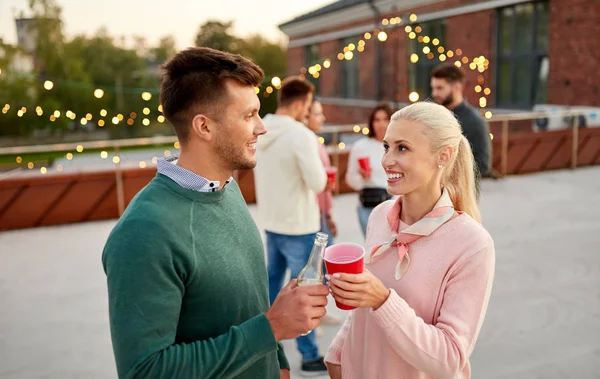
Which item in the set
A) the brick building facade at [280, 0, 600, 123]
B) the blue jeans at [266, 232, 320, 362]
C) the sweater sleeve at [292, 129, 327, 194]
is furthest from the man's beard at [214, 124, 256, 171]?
the brick building facade at [280, 0, 600, 123]

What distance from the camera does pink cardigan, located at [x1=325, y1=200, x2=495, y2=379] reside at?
1.51 meters

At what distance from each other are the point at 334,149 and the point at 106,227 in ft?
12.4

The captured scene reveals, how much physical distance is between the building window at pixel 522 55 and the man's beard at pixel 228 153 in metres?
12.3

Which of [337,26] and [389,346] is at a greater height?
[337,26]

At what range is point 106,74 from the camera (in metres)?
44.0

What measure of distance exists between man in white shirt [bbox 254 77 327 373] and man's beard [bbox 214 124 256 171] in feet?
5.96

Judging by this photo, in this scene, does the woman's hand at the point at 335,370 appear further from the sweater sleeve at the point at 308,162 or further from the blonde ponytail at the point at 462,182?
the sweater sleeve at the point at 308,162

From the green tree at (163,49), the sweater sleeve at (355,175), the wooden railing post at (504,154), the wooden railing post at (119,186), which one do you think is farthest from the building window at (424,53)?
the green tree at (163,49)

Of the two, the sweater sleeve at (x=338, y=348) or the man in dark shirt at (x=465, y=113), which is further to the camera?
the man in dark shirt at (x=465, y=113)

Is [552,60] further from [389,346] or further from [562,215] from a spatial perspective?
[389,346]

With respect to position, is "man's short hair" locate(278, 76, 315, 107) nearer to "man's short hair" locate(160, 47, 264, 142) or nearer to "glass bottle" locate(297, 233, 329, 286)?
"man's short hair" locate(160, 47, 264, 142)

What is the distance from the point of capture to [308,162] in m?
3.34

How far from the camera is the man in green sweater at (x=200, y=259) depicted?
1200 mm

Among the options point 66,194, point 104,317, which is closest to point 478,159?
point 104,317
